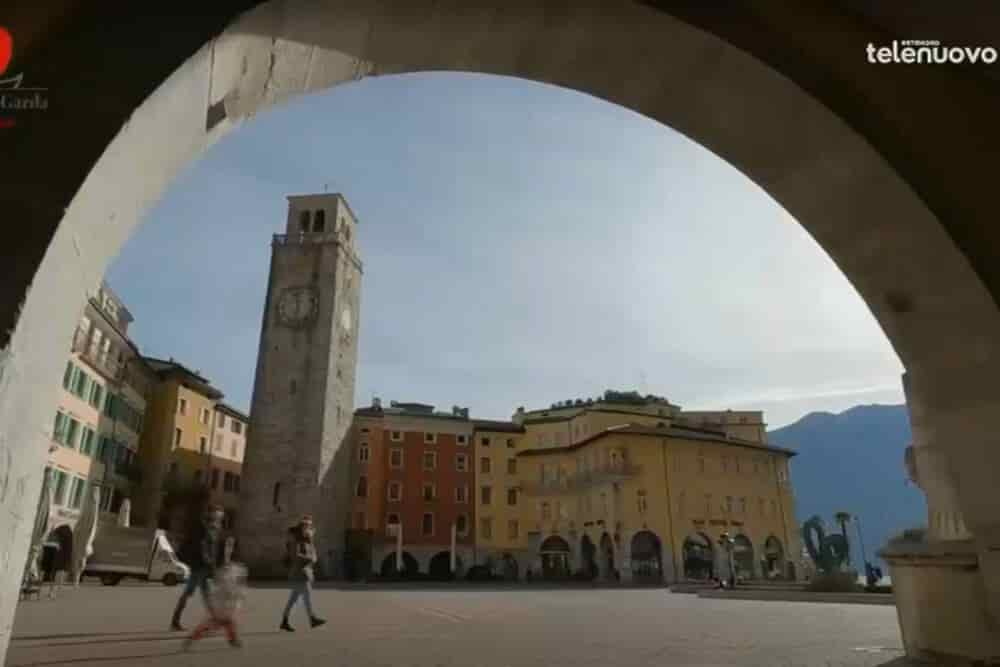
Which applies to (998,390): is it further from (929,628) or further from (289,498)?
(289,498)

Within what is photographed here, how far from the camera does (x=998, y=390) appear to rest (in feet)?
6.88

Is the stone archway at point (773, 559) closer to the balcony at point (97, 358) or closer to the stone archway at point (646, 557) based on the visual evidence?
the stone archway at point (646, 557)

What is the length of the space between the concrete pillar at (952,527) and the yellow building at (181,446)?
145 ft

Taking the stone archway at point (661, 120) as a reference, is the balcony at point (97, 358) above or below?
above

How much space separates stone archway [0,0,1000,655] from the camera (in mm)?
1627

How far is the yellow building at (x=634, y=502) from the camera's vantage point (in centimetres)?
4594

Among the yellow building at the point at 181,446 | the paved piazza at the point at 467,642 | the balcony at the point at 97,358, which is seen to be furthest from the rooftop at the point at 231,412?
the paved piazza at the point at 467,642

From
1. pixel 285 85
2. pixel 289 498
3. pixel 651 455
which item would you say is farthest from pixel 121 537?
pixel 651 455

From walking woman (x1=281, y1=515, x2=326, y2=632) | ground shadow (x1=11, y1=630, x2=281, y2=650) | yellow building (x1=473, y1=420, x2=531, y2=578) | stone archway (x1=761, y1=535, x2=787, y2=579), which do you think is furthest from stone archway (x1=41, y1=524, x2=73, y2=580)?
stone archway (x1=761, y1=535, x2=787, y2=579)

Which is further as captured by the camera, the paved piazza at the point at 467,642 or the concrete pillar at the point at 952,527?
the paved piazza at the point at 467,642

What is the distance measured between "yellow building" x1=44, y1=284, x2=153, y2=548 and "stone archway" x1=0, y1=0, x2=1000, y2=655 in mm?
31873

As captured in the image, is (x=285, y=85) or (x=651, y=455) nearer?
(x=285, y=85)

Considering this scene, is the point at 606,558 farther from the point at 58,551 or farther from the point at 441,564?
the point at 58,551

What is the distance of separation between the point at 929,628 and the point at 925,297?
2697mm
